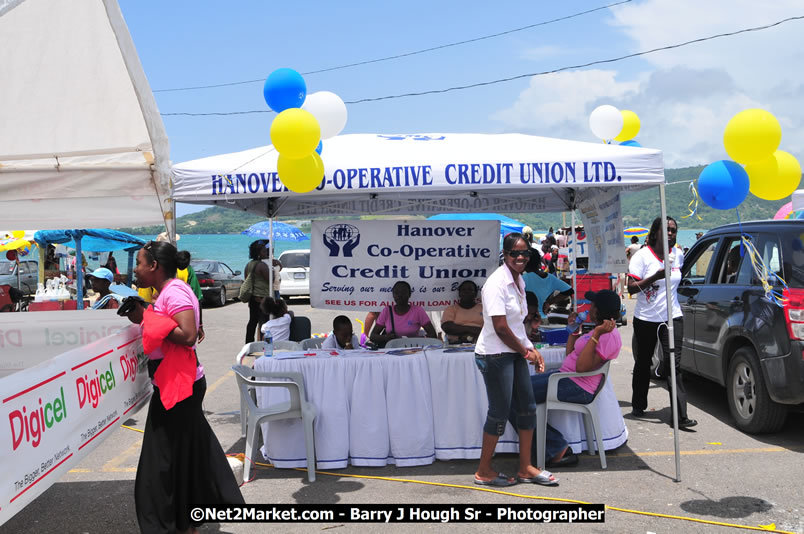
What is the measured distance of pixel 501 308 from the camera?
486 centimetres

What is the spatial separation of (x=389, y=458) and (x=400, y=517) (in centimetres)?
116

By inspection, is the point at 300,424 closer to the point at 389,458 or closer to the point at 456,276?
the point at 389,458

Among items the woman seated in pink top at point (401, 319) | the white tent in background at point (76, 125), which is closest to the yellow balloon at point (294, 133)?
the white tent in background at point (76, 125)

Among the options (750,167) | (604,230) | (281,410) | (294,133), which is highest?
(294,133)

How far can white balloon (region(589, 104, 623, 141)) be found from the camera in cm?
710

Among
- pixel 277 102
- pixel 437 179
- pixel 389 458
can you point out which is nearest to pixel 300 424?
pixel 389 458

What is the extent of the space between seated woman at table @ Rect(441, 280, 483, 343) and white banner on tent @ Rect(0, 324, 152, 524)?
3.60 metres

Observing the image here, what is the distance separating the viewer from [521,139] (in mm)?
6621

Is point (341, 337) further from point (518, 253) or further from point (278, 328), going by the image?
point (518, 253)

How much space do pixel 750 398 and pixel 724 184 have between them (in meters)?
2.54

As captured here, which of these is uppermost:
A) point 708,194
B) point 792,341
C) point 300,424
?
point 708,194

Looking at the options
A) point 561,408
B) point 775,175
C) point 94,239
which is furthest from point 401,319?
point 94,239

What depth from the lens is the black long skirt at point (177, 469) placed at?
13.1ft

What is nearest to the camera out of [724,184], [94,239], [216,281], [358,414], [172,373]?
[172,373]
